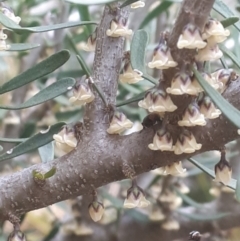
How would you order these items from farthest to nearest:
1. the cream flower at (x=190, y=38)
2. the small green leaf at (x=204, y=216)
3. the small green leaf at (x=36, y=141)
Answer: the small green leaf at (x=204, y=216), the small green leaf at (x=36, y=141), the cream flower at (x=190, y=38)

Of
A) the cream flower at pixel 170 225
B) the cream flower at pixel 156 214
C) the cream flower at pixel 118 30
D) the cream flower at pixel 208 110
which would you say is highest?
the cream flower at pixel 118 30

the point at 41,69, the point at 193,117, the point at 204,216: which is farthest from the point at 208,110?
the point at 204,216

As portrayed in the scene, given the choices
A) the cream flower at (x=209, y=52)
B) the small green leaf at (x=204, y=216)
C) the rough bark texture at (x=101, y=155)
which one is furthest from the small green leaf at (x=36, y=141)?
the small green leaf at (x=204, y=216)

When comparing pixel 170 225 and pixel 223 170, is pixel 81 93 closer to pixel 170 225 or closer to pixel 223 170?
pixel 223 170

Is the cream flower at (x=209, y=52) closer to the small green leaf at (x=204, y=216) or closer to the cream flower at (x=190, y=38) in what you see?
the cream flower at (x=190, y=38)

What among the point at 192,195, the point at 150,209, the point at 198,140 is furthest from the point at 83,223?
the point at 198,140

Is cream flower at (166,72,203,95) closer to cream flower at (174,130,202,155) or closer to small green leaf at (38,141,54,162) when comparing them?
cream flower at (174,130,202,155)
